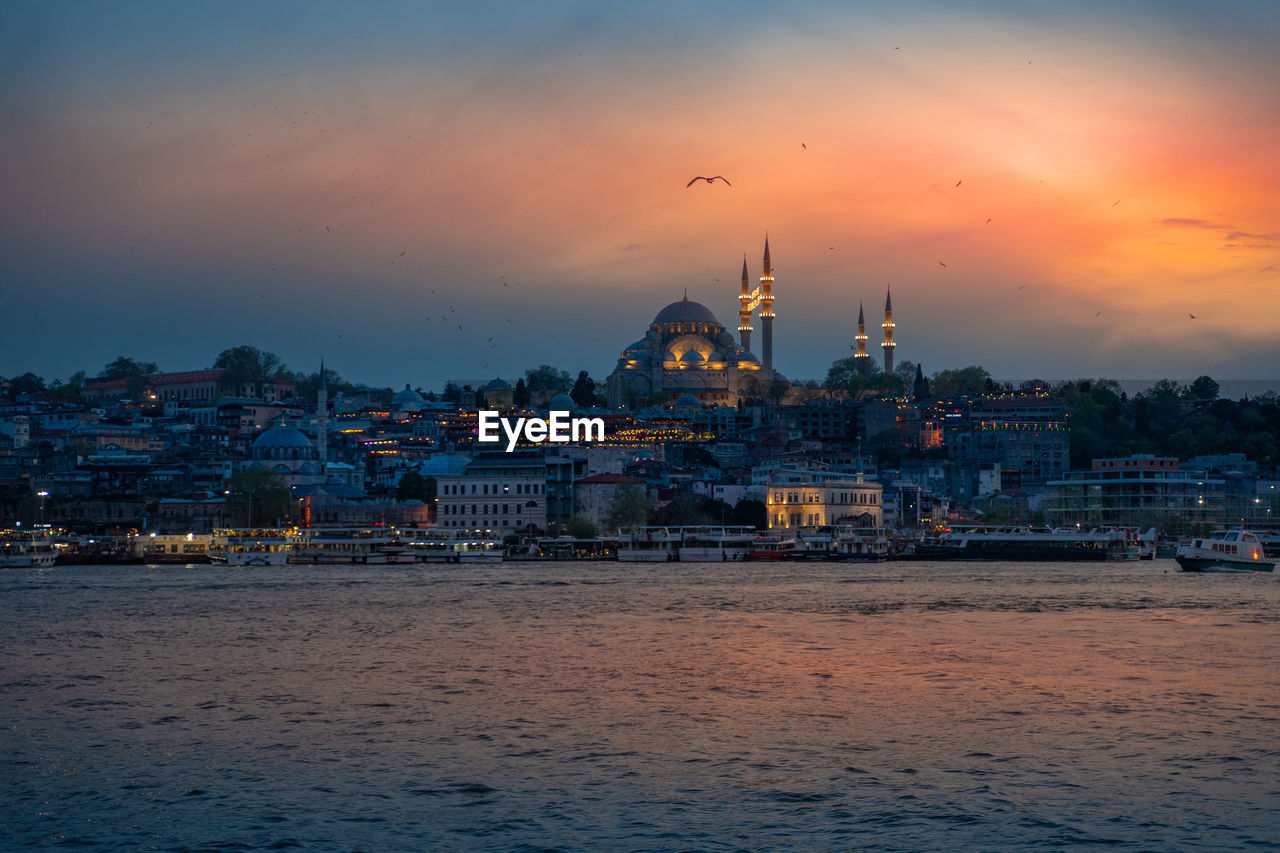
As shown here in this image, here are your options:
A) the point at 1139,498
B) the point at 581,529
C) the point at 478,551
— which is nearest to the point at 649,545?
the point at 581,529

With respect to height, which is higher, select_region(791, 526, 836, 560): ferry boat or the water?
select_region(791, 526, 836, 560): ferry boat

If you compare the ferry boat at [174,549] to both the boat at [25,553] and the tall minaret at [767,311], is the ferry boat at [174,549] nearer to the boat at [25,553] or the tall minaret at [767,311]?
the boat at [25,553]

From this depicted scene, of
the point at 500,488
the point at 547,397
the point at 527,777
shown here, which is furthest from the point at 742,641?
the point at 547,397

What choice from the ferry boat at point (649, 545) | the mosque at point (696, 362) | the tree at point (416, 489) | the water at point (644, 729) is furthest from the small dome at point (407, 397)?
the water at point (644, 729)

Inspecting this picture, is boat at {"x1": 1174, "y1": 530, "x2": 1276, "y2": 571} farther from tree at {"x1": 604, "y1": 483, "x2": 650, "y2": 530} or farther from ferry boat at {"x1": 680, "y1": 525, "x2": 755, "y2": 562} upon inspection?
tree at {"x1": 604, "y1": 483, "x2": 650, "y2": 530}

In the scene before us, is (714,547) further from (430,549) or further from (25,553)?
(25,553)

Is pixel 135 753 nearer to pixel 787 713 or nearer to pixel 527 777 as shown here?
pixel 527 777

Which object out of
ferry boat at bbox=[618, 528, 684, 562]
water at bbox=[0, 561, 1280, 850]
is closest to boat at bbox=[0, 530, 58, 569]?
ferry boat at bbox=[618, 528, 684, 562]
